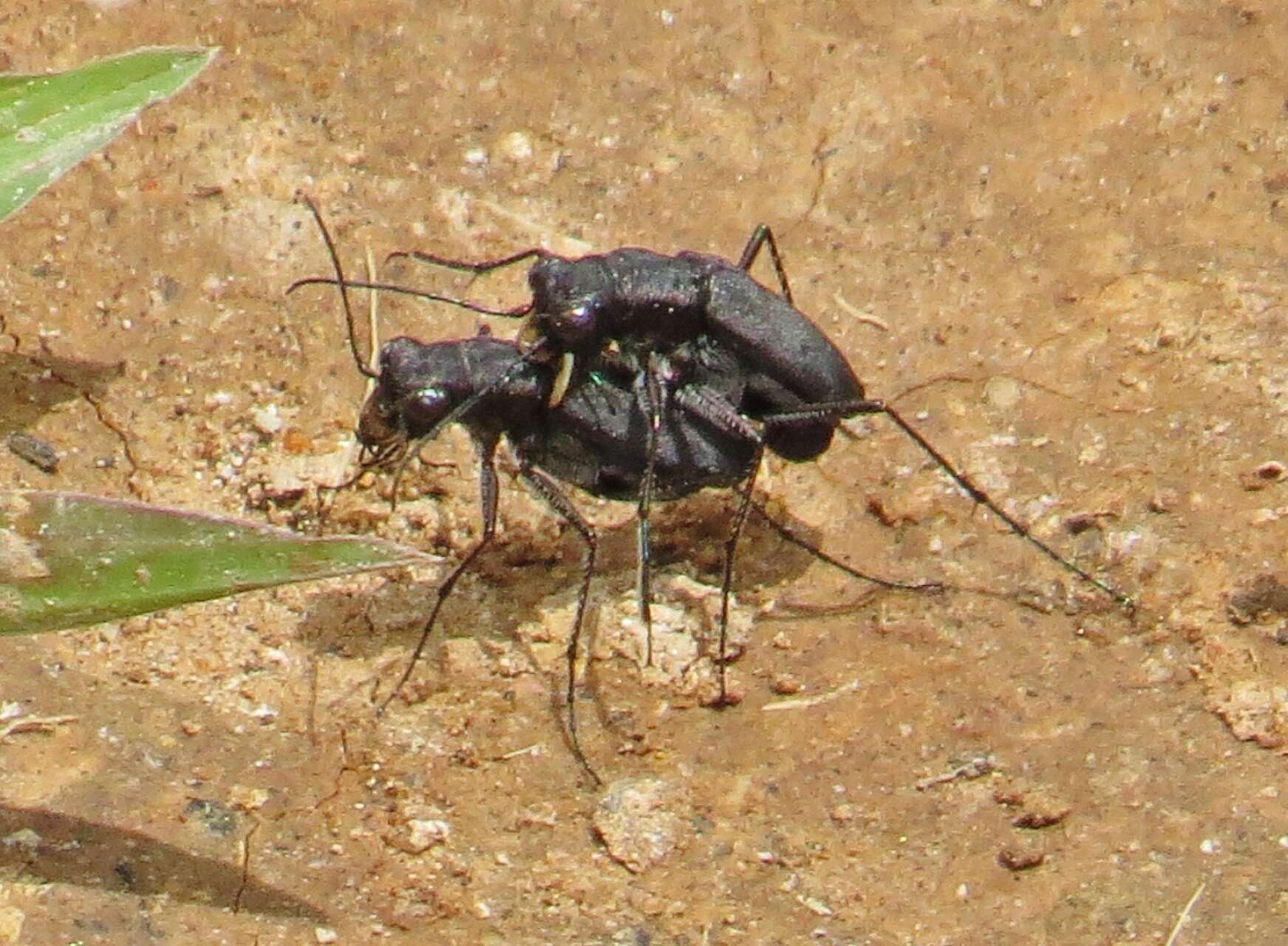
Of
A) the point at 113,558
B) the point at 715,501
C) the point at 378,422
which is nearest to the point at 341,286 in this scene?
the point at 378,422

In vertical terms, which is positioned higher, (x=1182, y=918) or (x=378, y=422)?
(x=378, y=422)

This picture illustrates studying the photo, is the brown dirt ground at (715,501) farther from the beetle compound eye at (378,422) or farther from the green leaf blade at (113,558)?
the green leaf blade at (113,558)

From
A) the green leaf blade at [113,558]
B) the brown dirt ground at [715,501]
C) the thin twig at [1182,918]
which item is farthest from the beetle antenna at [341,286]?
the thin twig at [1182,918]

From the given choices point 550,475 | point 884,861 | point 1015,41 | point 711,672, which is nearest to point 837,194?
point 1015,41

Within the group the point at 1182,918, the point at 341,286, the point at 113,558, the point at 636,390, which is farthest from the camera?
the point at 341,286

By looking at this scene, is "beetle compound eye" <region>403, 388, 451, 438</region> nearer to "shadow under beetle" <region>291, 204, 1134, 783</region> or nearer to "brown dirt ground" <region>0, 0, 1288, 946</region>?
"shadow under beetle" <region>291, 204, 1134, 783</region>

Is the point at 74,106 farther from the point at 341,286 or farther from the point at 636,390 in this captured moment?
the point at 636,390

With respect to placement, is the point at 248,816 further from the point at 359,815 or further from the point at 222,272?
the point at 222,272
